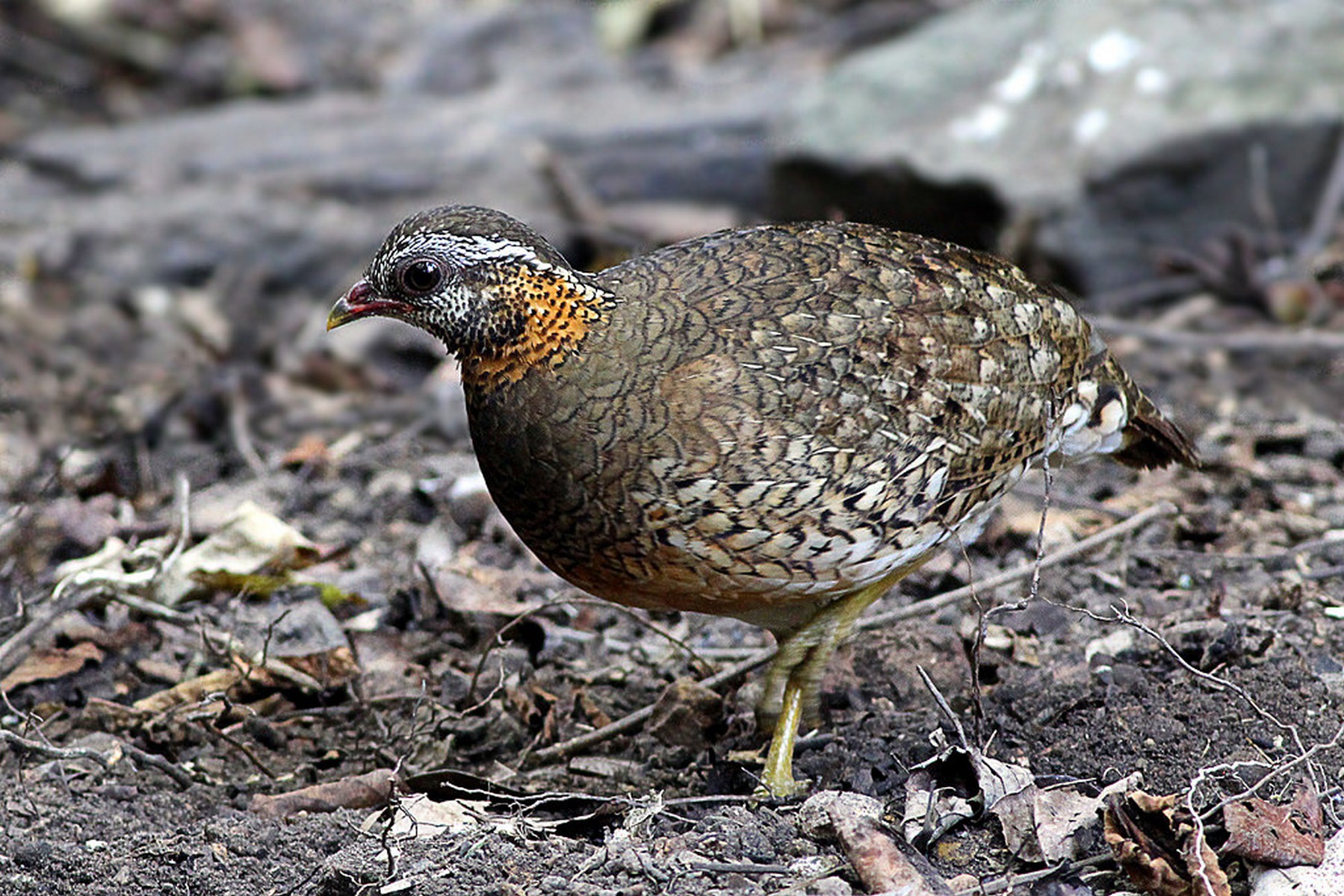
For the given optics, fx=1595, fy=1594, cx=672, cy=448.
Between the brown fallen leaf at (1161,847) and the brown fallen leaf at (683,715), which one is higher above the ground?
the brown fallen leaf at (1161,847)

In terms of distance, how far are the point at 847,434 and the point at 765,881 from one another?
115cm

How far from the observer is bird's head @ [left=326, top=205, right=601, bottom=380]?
416 cm

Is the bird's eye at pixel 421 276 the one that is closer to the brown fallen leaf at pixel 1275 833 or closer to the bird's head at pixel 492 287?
the bird's head at pixel 492 287

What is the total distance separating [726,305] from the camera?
4258mm

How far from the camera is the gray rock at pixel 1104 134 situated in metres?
7.97

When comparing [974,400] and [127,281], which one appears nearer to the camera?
[974,400]

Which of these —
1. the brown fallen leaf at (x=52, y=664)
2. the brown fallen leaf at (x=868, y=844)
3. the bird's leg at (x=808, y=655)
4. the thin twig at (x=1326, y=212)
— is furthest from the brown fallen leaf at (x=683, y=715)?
the thin twig at (x=1326, y=212)

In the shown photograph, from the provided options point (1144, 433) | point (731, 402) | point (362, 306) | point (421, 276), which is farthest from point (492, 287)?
point (1144, 433)

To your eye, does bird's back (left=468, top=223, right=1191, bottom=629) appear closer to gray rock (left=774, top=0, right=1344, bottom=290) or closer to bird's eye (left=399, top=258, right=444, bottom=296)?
bird's eye (left=399, top=258, right=444, bottom=296)

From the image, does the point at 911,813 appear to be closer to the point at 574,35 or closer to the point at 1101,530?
the point at 1101,530

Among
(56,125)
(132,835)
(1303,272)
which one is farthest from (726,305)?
(56,125)

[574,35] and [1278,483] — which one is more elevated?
[574,35]

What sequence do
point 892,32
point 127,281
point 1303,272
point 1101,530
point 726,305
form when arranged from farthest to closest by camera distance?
point 892,32, point 127,281, point 1303,272, point 1101,530, point 726,305

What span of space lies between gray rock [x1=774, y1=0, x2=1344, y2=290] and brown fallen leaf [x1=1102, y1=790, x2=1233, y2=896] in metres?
4.81
